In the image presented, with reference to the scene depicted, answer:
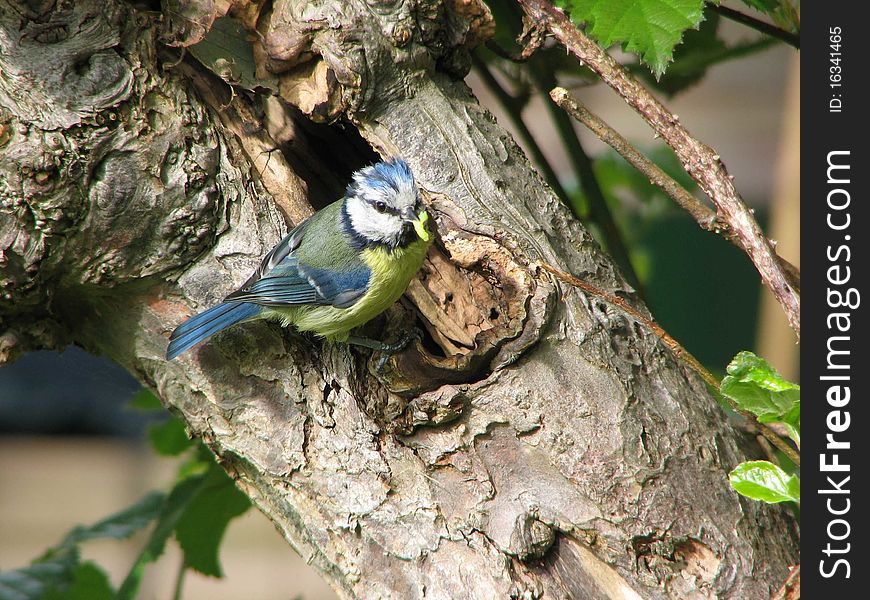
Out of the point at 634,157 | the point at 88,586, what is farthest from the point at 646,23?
the point at 88,586

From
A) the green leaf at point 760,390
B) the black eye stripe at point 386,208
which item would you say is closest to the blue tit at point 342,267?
the black eye stripe at point 386,208

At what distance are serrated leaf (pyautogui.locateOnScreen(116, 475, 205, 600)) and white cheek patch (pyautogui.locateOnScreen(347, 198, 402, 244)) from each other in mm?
640

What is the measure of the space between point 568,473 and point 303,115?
0.91m

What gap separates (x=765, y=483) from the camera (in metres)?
1.12

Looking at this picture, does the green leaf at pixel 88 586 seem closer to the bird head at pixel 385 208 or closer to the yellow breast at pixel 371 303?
the yellow breast at pixel 371 303

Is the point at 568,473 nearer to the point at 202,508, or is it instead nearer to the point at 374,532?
the point at 374,532

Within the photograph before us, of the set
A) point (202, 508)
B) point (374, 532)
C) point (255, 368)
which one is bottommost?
point (202, 508)

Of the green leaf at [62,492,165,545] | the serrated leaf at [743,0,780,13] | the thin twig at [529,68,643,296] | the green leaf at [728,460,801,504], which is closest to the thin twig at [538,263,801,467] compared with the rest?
the green leaf at [728,460,801,504]

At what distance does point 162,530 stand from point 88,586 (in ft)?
0.87

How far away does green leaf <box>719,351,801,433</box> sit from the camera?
1119 mm

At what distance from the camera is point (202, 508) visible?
1.78 m

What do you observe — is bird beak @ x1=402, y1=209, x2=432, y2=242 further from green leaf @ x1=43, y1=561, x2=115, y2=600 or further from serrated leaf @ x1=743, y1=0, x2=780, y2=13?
green leaf @ x1=43, y1=561, x2=115, y2=600

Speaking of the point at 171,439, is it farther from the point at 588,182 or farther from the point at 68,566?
the point at 588,182
